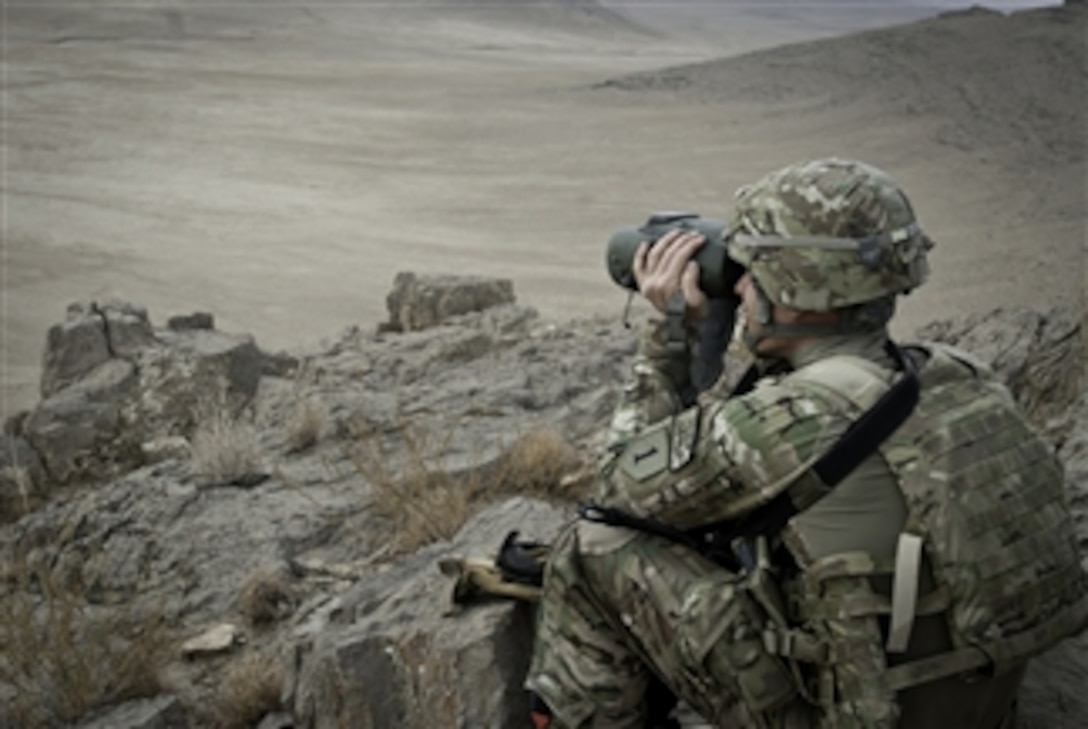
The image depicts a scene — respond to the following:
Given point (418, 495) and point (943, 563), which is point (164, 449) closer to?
point (418, 495)

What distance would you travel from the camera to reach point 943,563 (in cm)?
228

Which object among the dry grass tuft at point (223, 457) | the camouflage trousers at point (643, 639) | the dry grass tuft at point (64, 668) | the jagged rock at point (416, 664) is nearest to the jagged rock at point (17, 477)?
the dry grass tuft at point (223, 457)

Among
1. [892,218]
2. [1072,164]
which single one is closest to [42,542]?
[892,218]

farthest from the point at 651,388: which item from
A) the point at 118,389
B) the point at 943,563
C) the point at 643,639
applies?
the point at 118,389

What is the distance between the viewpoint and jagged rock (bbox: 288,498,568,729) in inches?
118

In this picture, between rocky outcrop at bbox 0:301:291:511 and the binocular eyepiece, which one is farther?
rocky outcrop at bbox 0:301:291:511

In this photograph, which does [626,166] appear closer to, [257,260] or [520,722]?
[257,260]

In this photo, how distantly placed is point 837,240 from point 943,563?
0.62 m

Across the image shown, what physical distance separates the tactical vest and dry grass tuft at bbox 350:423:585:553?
86.4 inches

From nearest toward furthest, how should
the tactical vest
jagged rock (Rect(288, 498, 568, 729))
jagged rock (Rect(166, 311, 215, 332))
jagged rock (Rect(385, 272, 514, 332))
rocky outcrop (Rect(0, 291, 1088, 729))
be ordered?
the tactical vest, jagged rock (Rect(288, 498, 568, 729)), rocky outcrop (Rect(0, 291, 1088, 729)), jagged rock (Rect(166, 311, 215, 332)), jagged rock (Rect(385, 272, 514, 332))

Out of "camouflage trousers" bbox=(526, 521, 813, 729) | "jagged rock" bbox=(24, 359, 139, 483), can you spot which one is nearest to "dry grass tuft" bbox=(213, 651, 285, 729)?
"camouflage trousers" bbox=(526, 521, 813, 729)

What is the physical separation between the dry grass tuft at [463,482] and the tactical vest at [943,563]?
220cm

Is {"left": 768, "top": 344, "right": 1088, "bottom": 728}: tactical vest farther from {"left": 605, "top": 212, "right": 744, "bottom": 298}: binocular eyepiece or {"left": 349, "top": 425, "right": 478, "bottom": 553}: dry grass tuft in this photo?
{"left": 349, "top": 425, "right": 478, "bottom": 553}: dry grass tuft

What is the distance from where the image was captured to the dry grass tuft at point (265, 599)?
14.1 feet
